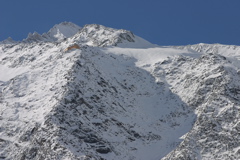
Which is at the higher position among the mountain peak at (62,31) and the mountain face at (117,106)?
the mountain peak at (62,31)

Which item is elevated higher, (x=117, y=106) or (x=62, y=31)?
(x=62, y=31)

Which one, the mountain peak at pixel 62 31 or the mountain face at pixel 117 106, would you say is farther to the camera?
the mountain peak at pixel 62 31

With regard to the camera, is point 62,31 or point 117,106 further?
point 62,31

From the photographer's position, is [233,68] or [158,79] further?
[158,79]

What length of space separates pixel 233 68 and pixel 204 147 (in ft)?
62.3

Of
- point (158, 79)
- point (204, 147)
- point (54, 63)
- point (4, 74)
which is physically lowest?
point (204, 147)

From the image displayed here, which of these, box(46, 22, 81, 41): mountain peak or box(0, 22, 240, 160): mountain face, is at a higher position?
box(46, 22, 81, 41): mountain peak

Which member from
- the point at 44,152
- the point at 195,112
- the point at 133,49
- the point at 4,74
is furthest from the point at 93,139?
the point at 133,49

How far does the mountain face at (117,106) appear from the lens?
51562 millimetres

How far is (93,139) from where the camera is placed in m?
52.8

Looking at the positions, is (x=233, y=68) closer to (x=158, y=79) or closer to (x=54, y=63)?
(x=158, y=79)

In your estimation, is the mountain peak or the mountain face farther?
the mountain peak

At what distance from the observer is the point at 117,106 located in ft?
206

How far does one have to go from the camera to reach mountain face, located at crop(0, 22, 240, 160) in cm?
5156
